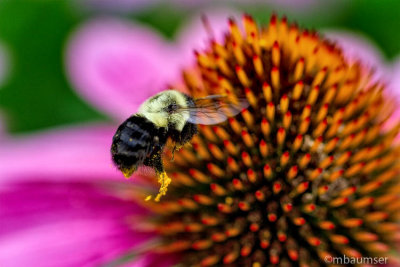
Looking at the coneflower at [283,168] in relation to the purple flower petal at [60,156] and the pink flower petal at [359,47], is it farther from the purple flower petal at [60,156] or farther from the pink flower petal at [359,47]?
Result: the pink flower petal at [359,47]

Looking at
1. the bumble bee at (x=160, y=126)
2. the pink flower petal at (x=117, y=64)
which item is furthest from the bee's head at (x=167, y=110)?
the pink flower petal at (x=117, y=64)

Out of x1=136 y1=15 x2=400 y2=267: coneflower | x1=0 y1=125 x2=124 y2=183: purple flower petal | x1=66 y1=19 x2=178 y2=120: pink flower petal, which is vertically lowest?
x1=136 y1=15 x2=400 y2=267: coneflower

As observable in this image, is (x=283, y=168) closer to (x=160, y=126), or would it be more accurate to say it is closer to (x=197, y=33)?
(x=160, y=126)

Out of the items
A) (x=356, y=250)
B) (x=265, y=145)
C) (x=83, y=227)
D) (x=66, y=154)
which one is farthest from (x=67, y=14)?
(x=356, y=250)

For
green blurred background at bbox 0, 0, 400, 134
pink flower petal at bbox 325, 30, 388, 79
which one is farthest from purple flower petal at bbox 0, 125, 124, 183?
pink flower petal at bbox 325, 30, 388, 79

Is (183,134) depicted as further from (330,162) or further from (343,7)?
(343,7)

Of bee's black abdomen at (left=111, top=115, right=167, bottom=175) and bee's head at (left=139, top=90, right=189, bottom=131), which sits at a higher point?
bee's head at (left=139, top=90, right=189, bottom=131)

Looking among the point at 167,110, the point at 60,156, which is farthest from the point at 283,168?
the point at 60,156

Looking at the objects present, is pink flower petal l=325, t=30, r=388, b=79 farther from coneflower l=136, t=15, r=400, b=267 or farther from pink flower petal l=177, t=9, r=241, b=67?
coneflower l=136, t=15, r=400, b=267
